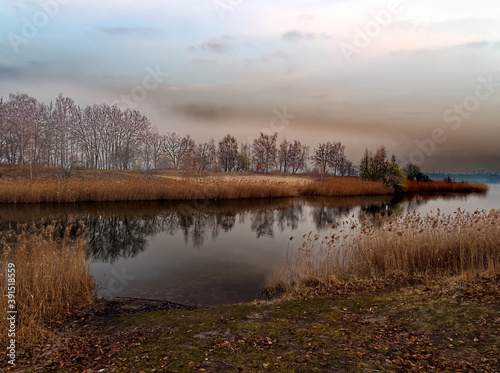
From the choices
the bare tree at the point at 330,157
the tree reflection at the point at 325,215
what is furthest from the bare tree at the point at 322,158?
the tree reflection at the point at 325,215

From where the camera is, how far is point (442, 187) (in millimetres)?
46594

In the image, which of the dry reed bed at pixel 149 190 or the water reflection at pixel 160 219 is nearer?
the water reflection at pixel 160 219

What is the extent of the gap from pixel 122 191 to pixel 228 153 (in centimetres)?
4786

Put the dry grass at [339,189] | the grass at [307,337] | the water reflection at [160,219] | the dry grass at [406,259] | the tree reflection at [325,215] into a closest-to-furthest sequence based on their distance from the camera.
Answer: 1. the grass at [307,337]
2. the dry grass at [406,259]
3. the water reflection at [160,219]
4. the tree reflection at [325,215]
5. the dry grass at [339,189]

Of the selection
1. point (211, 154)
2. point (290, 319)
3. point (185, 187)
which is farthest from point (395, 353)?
point (211, 154)

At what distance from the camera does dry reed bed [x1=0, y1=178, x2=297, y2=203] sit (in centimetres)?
2047

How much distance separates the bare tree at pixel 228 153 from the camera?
226ft

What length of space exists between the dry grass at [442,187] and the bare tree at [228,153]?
1421 inches

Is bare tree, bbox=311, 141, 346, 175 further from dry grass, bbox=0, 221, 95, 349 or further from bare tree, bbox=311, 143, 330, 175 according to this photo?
dry grass, bbox=0, 221, 95, 349

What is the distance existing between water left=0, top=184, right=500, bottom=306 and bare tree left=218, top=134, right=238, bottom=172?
145 feet

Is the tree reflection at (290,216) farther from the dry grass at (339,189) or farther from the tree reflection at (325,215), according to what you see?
the dry grass at (339,189)

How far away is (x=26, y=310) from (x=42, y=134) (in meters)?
38.6

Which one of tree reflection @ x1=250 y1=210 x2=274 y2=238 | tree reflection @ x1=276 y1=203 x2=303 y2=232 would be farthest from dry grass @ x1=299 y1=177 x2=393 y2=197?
tree reflection @ x1=250 y1=210 x2=274 y2=238

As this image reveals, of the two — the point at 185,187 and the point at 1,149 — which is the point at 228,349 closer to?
the point at 185,187
